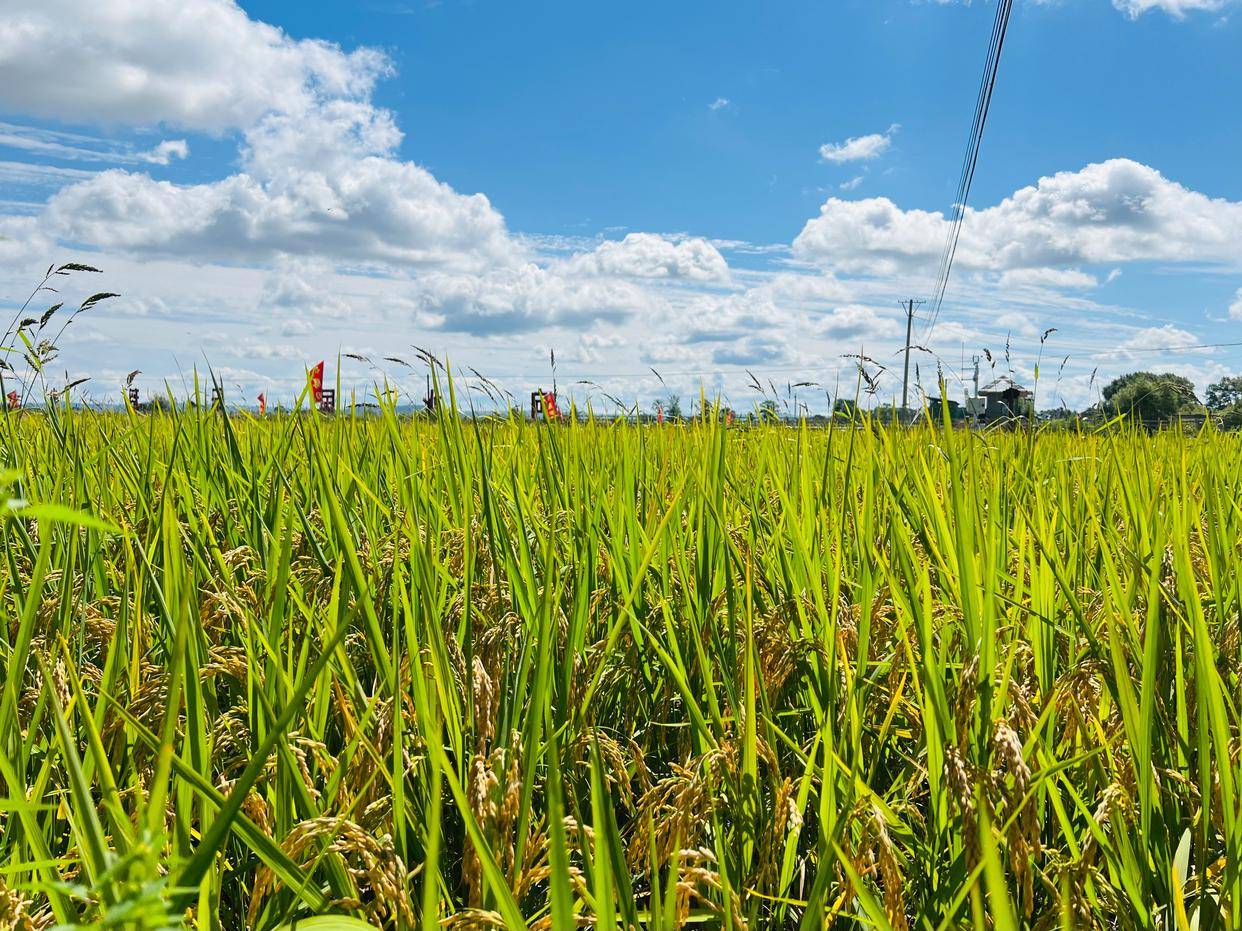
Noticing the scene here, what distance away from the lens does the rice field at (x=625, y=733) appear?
892 mm

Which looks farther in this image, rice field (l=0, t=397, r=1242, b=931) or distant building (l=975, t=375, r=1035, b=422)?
distant building (l=975, t=375, r=1035, b=422)

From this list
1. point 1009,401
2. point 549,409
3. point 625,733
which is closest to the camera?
point 625,733

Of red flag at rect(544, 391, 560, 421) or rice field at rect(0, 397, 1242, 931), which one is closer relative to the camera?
rice field at rect(0, 397, 1242, 931)

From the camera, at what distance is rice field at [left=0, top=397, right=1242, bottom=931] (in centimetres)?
89

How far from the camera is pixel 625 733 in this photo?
1.59m

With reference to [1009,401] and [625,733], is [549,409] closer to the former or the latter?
[625,733]

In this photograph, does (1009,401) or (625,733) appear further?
(1009,401)

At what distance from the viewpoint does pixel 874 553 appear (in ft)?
5.32

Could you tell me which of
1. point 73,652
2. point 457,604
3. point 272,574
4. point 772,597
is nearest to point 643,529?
point 772,597

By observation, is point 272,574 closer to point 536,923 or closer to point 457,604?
point 457,604

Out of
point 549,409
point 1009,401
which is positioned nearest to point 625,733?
point 549,409

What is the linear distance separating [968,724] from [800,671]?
1.28 feet

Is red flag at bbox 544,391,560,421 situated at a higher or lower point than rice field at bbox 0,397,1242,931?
higher

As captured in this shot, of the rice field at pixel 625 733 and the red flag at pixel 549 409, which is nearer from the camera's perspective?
the rice field at pixel 625 733
